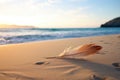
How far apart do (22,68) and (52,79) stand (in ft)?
2.45

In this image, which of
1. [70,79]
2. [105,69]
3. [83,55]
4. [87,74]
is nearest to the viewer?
[70,79]

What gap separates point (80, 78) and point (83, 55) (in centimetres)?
119

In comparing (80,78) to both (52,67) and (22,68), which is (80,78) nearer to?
(52,67)

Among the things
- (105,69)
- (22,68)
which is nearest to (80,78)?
(105,69)

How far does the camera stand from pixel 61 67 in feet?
8.89

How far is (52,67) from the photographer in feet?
8.85

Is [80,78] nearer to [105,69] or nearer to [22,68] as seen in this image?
[105,69]

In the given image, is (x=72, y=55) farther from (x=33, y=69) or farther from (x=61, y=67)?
(x=33, y=69)

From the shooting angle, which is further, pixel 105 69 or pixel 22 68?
pixel 22 68

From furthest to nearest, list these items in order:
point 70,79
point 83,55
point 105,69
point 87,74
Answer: point 83,55
point 105,69
point 87,74
point 70,79

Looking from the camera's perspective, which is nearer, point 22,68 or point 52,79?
point 52,79

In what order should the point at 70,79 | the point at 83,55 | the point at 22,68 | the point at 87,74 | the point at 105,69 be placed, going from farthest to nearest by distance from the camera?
1. the point at 83,55
2. the point at 22,68
3. the point at 105,69
4. the point at 87,74
5. the point at 70,79

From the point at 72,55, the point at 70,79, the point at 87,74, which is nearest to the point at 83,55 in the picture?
the point at 72,55

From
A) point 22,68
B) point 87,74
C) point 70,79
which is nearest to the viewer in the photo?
point 70,79
